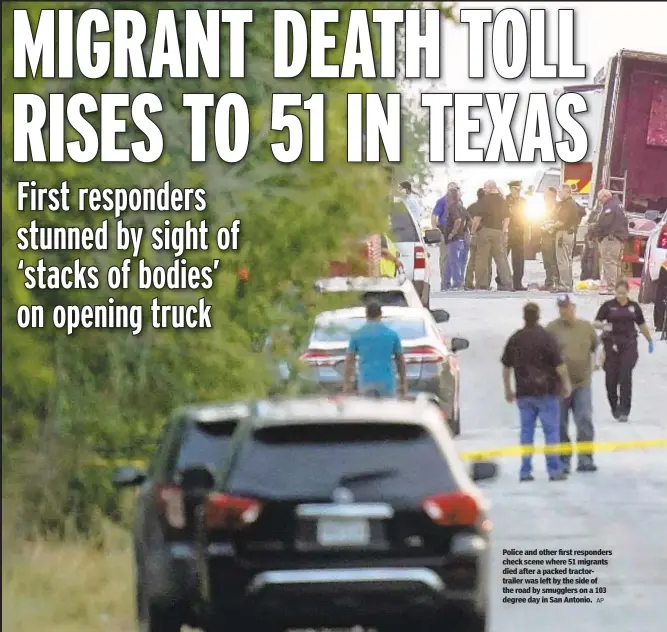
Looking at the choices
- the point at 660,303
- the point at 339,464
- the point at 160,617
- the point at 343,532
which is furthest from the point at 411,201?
the point at 343,532

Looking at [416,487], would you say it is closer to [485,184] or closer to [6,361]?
[6,361]

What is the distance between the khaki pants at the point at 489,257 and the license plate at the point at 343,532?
22.2 ft

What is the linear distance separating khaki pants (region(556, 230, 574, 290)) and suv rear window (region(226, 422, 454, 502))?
699 centimetres

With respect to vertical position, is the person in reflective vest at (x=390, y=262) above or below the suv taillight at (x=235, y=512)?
above

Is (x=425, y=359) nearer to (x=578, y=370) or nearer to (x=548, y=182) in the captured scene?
(x=578, y=370)

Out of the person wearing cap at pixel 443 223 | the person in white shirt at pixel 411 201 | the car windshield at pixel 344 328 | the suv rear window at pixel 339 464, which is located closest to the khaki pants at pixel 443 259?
the person wearing cap at pixel 443 223

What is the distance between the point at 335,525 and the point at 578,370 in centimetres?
786

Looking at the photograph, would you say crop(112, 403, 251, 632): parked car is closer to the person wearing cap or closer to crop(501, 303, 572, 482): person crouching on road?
the person wearing cap

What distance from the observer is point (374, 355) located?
16.4 metres

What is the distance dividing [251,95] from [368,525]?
4529 millimetres

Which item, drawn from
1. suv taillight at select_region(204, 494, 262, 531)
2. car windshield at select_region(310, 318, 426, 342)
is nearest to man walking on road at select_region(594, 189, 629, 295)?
car windshield at select_region(310, 318, 426, 342)

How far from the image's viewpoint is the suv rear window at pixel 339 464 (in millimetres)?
10016

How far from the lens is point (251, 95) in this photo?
13.8 m

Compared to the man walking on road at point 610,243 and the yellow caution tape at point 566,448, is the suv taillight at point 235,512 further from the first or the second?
the man walking on road at point 610,243
